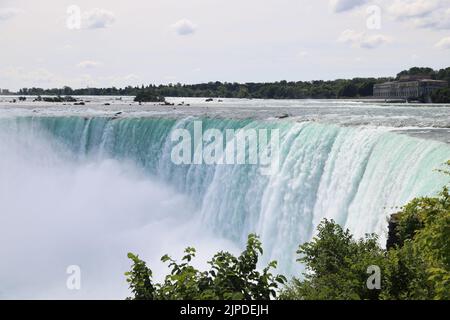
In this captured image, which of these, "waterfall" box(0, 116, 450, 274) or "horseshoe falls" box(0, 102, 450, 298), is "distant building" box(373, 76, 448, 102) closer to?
"waterfall" box(0, 116, 450, 274)

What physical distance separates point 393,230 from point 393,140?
546cm

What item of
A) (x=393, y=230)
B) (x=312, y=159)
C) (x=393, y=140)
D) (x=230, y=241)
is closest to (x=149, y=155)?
(x=230, y=241)

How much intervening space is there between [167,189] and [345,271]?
18.9 metres

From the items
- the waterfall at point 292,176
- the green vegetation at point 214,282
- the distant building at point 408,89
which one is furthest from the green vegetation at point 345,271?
the distant building at point 408,89

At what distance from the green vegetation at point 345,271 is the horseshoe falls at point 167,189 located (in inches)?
91.7

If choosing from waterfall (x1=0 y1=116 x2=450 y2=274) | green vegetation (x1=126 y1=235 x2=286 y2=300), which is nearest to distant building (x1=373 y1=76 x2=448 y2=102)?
waterfall (x1=0 y1=116 x2=450 y2=274)

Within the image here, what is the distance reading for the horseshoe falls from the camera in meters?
14.6

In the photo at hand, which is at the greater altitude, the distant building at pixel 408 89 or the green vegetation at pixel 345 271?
the distant building at pixel 408 89

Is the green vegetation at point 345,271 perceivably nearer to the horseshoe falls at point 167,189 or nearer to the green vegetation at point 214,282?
the green vegetation at point 214,282

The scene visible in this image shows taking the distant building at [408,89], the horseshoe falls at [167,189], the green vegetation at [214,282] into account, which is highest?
the distant building at [408,89]

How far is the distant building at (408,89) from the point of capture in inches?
2386

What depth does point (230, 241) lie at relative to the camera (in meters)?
21.3

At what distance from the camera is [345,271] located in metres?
8.30
